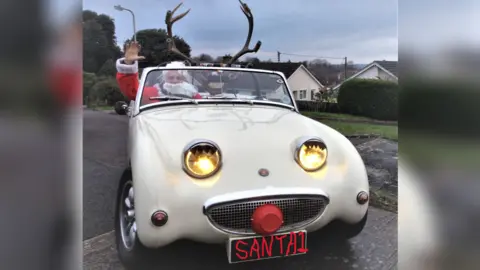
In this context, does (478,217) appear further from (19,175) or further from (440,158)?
(19,175)

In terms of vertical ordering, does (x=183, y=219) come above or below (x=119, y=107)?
below

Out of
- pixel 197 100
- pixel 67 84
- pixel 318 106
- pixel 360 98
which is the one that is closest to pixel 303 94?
pixel 318 106

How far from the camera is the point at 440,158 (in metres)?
0.84

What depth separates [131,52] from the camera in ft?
8.77

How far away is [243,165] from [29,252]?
33.6 inches

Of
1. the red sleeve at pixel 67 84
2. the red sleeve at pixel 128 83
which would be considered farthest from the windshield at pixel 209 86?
the red sleeve at pixel 67 84

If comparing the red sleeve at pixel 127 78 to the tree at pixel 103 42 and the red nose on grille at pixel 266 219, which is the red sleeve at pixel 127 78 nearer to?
the tree at pixel 103 42

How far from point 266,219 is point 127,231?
81 cm

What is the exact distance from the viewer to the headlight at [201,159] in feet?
4.67

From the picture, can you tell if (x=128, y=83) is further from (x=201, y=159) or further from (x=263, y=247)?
(x=263, y=247)

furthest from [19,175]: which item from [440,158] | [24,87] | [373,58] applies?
[373,58]

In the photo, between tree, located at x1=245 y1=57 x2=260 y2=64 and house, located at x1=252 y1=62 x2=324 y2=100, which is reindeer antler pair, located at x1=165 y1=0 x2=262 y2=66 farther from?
house, located at x1=252 y1=62 x2=324 y2=100

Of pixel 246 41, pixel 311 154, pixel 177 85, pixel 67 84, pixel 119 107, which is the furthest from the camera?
pixel 246 41

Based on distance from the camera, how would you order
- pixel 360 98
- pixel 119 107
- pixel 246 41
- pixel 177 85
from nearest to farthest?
pixel 177 85 < pixel 119 107 < pixel 360 98 < pixel 246 41
